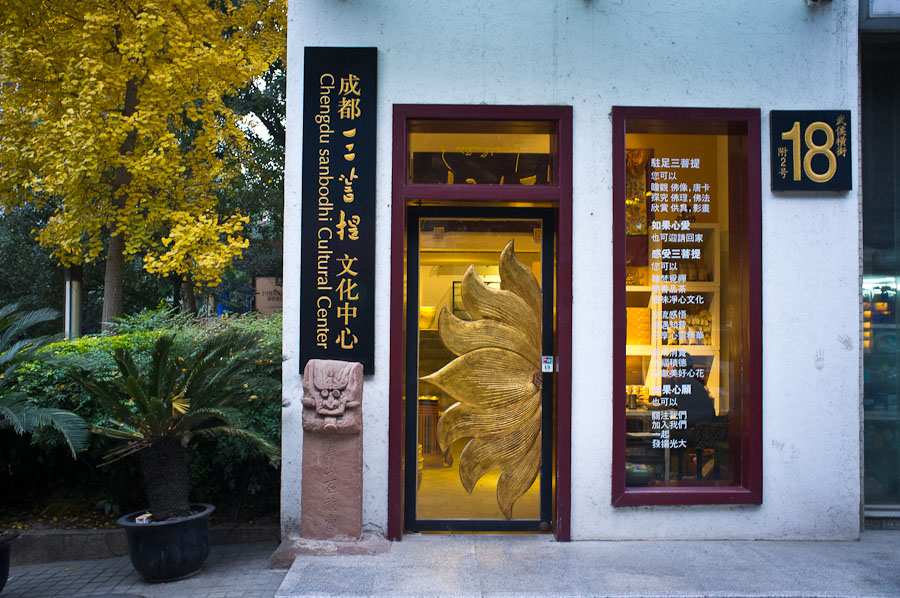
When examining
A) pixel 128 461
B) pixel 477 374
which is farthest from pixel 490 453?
pixel 128 461

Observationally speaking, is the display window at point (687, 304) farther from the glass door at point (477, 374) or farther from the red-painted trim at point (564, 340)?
the glass door at point (477, 374)

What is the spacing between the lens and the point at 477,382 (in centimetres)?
572

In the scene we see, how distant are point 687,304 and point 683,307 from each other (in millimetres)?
44

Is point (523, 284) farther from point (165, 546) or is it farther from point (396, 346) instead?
point (165, 546)

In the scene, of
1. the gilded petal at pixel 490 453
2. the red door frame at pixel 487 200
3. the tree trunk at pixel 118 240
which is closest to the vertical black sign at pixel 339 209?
the red door frame at pixel 487 200

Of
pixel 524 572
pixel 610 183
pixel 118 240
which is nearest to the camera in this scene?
pixel 524 572

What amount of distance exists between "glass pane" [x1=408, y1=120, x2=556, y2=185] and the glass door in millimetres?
279

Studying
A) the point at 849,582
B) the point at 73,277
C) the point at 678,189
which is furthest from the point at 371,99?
the point at 73,277

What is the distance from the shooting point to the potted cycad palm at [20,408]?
4.62 m

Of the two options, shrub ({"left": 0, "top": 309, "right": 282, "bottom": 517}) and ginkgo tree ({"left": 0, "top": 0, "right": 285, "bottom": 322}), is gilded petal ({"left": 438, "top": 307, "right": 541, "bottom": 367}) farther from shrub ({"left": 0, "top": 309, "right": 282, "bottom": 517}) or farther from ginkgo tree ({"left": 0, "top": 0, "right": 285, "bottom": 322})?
ginkgo tree ({"left": 0, "top": 0, "right": 285, "bottom": 322})

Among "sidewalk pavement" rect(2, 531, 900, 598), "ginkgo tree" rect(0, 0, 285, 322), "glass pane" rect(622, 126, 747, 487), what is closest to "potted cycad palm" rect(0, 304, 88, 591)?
"sidewalk pavement" rect(2, 531, 900, 598)

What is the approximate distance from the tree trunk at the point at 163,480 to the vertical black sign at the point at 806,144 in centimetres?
523

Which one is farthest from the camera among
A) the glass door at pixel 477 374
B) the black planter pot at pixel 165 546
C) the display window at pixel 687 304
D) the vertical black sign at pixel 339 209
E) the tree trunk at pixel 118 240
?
the tree trunk at pixel 118 240

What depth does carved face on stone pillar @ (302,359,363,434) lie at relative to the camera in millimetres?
4973
